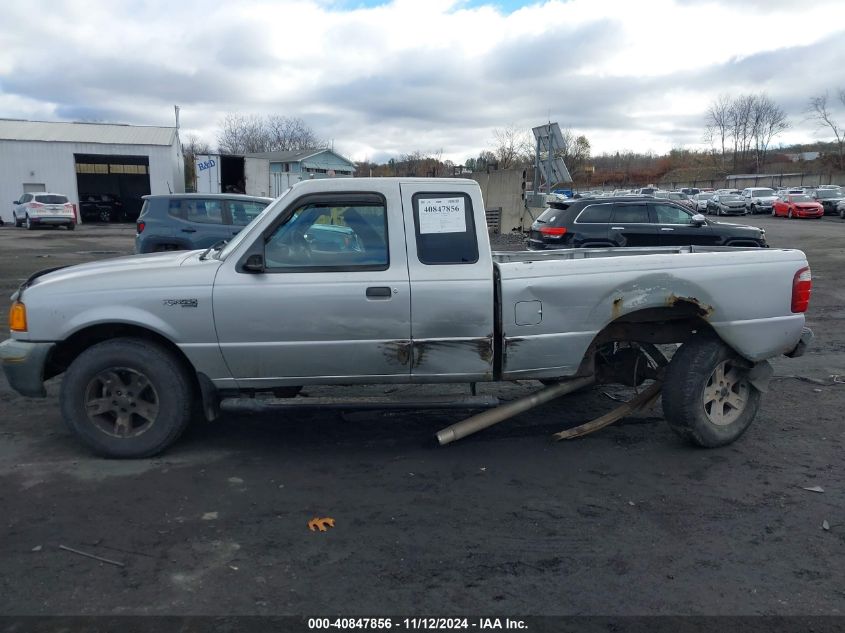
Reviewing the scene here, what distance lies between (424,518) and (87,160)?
42.6 metres

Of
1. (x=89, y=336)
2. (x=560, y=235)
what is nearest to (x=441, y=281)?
(x=89, y=336)

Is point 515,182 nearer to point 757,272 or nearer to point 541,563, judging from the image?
point 757,272

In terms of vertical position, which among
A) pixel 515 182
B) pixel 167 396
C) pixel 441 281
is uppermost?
pixel 515 182

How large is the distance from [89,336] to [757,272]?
4596 mm

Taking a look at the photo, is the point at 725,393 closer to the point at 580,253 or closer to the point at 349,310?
the point at 580,253

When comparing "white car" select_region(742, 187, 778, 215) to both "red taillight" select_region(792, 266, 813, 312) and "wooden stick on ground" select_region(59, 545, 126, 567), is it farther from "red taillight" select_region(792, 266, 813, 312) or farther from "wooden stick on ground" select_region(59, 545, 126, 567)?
"wooden stick on ground" select_region(59, 545, 126, 567)

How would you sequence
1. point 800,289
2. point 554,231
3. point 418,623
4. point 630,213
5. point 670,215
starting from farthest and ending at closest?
point 670,215
point 630,213
point 554,231
point 800,289
point 418,623

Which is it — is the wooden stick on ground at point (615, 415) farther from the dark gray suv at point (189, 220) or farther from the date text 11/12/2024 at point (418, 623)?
the dark gray suv at point (189, 220)

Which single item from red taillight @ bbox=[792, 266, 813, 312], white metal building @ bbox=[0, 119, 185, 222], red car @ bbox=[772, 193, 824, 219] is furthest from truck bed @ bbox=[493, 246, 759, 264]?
white metal building @ bbox=[0, 119, 185, 222]

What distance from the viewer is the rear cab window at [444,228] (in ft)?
A: 15.3

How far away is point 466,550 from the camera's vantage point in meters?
3.60

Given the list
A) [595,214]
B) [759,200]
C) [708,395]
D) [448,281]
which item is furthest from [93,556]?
[759,200]

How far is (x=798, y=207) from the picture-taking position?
38438 mm

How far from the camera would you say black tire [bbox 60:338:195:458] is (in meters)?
4.59
